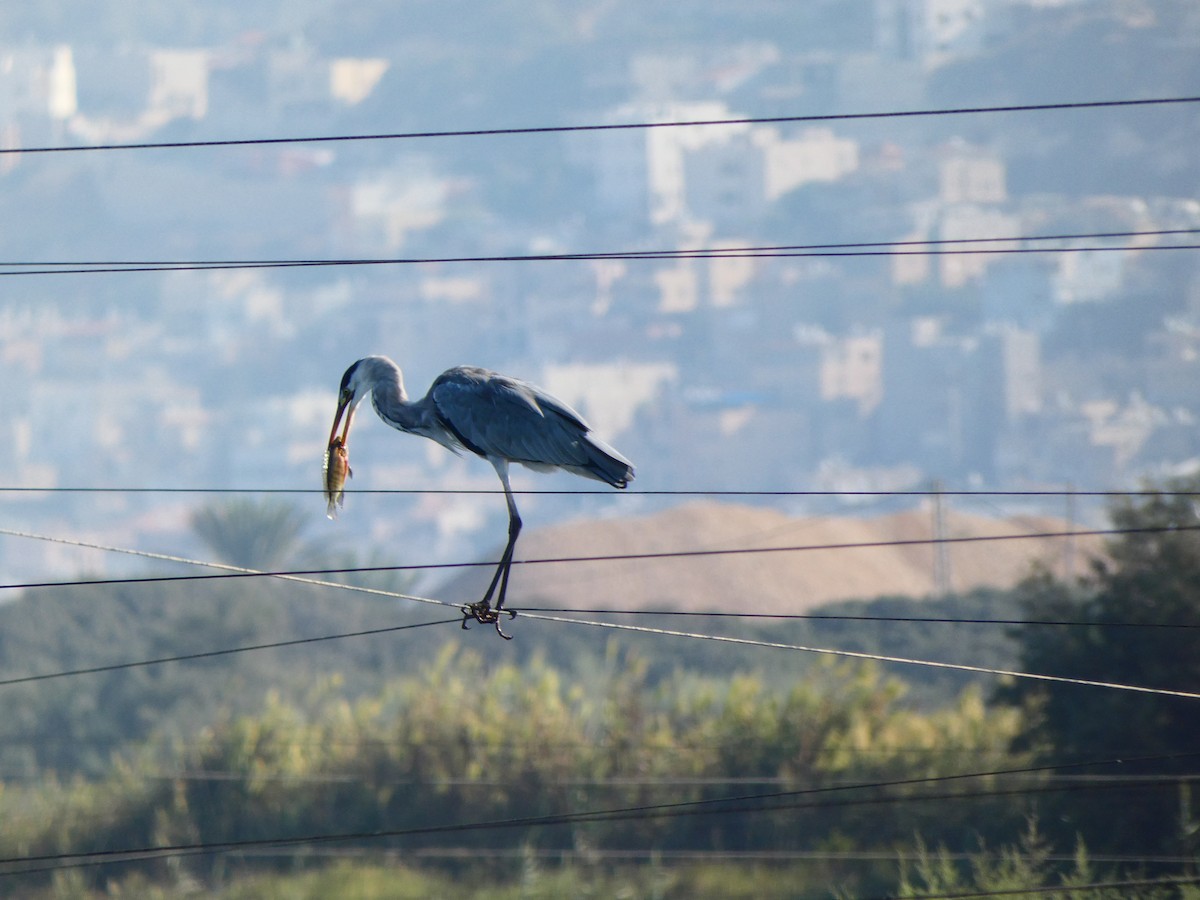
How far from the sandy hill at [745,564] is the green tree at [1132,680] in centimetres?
5809

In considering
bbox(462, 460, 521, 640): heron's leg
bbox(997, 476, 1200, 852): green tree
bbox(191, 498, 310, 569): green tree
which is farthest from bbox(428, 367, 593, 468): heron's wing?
bbox(191, 498, 310, 569): green tree

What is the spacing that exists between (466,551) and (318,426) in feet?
96.3

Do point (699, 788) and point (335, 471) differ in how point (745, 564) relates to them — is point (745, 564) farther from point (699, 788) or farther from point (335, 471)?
point (335, 471)

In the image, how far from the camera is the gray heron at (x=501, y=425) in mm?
10461

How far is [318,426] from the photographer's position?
186000 mm

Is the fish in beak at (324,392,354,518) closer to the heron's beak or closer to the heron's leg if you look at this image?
the heron's beak

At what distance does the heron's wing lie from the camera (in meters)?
10.5

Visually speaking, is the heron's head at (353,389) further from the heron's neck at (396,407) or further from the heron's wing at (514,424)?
the heron's wing at (514,424)

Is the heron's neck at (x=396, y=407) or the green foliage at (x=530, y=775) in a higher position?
the heron's neck at (x=396, y=407)

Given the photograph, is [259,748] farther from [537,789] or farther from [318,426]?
[318,426]

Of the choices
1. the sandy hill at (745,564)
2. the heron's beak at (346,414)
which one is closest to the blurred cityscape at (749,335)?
the sandy hill at (745,564)

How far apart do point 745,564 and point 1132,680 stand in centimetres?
6494

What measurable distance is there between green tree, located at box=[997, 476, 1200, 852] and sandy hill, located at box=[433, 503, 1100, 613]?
58.1 meters

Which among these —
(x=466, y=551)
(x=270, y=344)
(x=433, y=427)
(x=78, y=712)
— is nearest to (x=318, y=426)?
(x=270, y=344)
